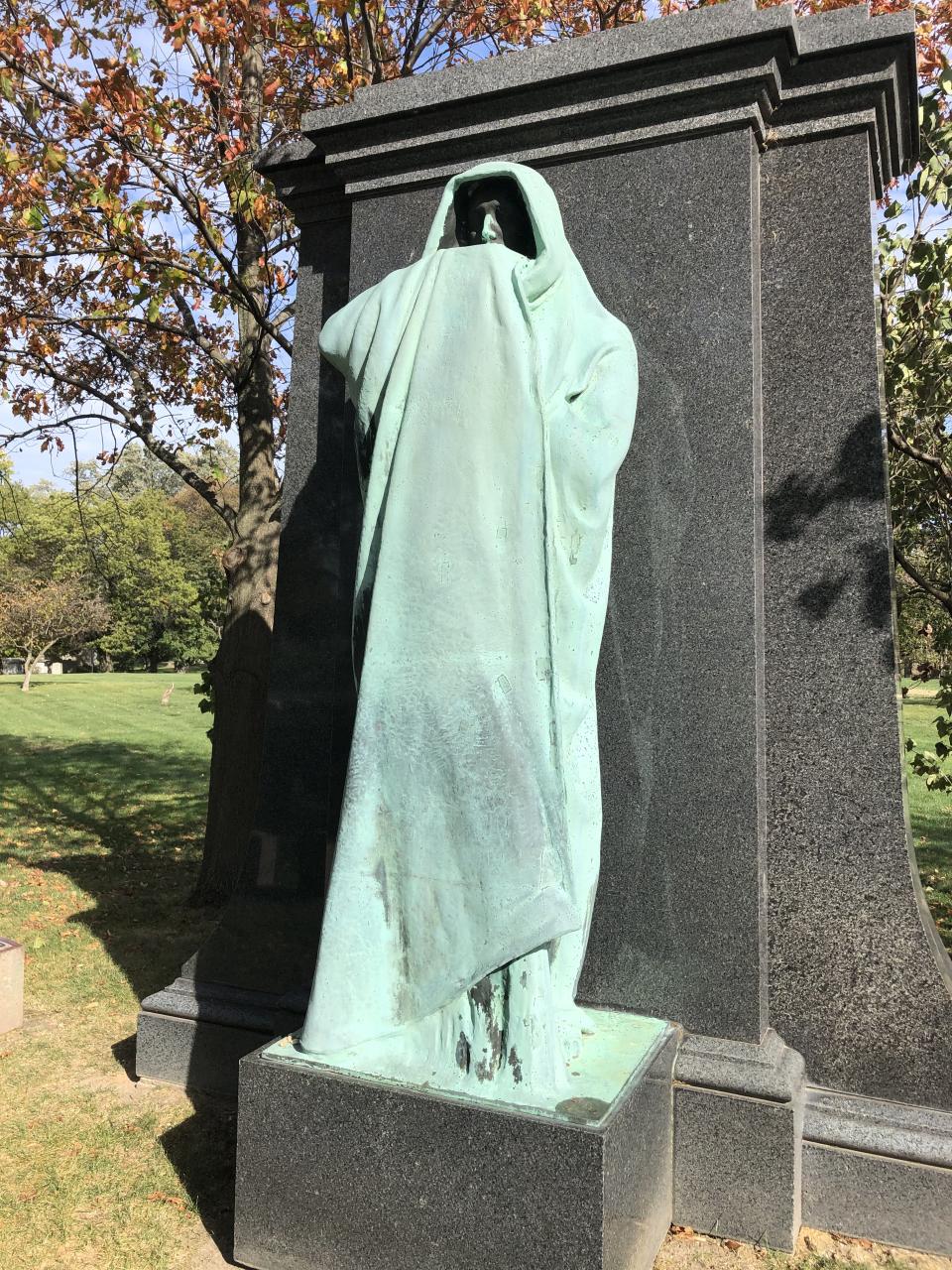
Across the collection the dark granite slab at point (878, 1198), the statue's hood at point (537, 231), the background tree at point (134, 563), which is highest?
the background tree at point (134, 563)

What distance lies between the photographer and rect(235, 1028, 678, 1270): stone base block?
2566mm

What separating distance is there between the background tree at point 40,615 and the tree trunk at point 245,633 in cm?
3110

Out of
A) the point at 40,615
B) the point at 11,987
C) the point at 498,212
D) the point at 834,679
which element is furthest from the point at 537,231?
the point at 40,615

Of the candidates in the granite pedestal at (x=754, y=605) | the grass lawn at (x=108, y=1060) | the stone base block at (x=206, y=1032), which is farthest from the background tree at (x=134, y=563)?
the granite pedestal at (x=754, y=605)

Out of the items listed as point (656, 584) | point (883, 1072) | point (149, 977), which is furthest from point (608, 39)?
point (149, 977)

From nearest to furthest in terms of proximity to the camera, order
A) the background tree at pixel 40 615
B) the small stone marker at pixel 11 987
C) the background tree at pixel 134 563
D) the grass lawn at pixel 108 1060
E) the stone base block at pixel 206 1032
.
Answer: the grass lawn at pixel 108 1060 → the stone base block at pixel 206 1032 → the small stone marker at pixel 11 987 → the background tree at pixel 40 615 → the background tree at pixel 134 563

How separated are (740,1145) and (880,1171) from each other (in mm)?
495

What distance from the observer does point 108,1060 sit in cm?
469

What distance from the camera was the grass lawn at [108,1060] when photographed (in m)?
3.26

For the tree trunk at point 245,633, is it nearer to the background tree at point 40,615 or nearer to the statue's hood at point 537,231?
the statue's hood at point 537,231

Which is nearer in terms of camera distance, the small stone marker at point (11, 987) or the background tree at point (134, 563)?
the small stone marker at point (11, 987)

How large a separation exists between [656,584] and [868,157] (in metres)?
1.82

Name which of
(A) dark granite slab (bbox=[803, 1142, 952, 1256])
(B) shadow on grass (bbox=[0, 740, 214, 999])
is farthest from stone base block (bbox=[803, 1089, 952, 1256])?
(B) shadow on grass (bbox=[0, 740, 214, 999])

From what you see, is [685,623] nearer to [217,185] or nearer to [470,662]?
[470,662]
